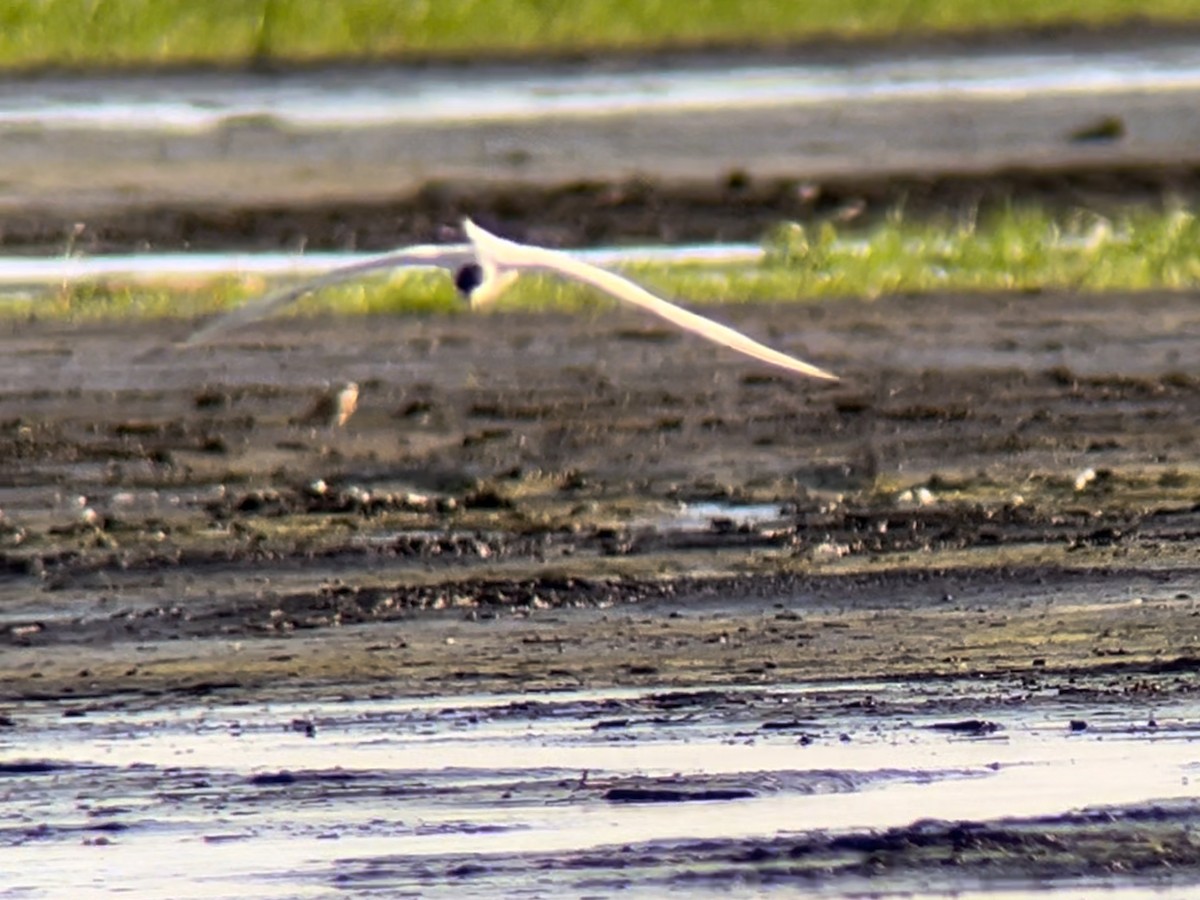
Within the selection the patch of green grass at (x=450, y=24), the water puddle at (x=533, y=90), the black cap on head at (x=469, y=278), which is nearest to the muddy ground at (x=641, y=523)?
the black cap on head at (x=469, y=278)

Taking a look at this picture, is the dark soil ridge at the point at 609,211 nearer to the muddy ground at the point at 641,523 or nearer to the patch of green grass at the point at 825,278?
the patch of green grass at the point at 825,278

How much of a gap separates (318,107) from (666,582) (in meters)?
12.1

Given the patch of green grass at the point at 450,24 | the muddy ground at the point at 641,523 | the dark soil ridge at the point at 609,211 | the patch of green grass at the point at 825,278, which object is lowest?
the muddy ground at the point at 641,523

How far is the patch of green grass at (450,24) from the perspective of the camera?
22844 mm

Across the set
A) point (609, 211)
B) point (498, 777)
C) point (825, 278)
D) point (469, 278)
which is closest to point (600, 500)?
point (469, 278)

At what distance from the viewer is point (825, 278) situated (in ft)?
51.1

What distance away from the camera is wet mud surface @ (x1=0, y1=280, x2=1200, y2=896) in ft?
21.9

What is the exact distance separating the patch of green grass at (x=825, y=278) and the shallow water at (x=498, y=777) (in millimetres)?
7378

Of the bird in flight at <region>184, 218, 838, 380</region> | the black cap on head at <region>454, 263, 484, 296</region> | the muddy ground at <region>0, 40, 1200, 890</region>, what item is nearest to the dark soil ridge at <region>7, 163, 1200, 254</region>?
the muddy ground at <region>0, 40, 1200, 890</region>

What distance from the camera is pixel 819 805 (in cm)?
684

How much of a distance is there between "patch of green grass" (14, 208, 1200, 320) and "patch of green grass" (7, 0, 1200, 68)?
720 cm

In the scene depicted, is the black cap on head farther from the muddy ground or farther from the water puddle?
the water puddle

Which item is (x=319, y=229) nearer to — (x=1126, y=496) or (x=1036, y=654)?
(x=1126, y=496)

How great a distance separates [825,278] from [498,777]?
8.79m
